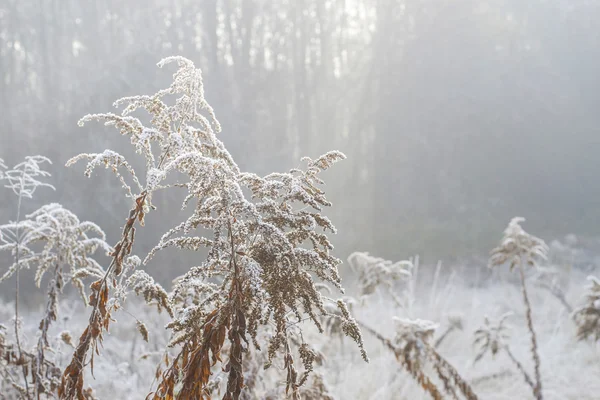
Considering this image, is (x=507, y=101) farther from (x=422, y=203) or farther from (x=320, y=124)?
(x=320, y=124)

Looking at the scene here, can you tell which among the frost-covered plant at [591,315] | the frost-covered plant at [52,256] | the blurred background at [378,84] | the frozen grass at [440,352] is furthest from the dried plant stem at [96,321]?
the blurred background at [378,84]

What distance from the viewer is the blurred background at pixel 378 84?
52.8 ft

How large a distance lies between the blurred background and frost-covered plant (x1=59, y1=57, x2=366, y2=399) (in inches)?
560

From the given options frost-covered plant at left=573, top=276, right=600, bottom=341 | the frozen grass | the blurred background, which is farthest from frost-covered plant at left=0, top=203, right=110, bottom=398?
the blurred background

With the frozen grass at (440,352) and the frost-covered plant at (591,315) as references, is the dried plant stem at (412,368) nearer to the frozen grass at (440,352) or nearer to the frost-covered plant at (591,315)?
the frozen grass at (440,352)

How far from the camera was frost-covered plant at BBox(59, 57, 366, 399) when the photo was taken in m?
0.99

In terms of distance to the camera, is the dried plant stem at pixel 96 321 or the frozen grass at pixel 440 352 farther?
the frozen grass at pixel 440 352

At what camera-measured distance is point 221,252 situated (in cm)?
116

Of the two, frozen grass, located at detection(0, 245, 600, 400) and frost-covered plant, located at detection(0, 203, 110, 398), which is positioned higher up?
frost-covered plant, located at detection(0, 203, 110, 398)

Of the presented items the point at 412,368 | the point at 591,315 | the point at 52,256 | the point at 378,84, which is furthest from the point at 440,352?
the point at 378,84

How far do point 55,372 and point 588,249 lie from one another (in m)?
13.9

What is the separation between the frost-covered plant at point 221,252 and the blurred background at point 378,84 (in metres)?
14.2

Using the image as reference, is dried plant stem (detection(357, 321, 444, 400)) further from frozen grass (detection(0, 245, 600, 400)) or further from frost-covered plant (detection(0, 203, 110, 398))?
frost-covered plant (detection(0, 203, 110, 398))

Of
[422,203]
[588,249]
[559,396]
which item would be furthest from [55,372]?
[422,203]
